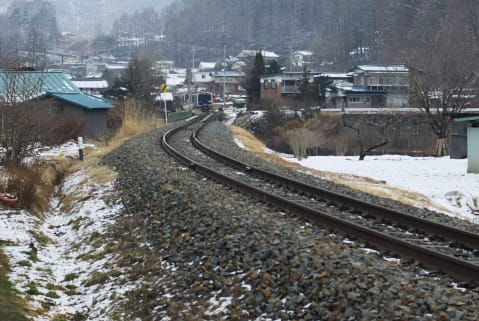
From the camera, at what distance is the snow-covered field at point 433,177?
703 inches

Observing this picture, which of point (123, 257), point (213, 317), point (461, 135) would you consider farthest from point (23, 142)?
point (461, 135)

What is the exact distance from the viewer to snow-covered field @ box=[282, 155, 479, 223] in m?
17.8

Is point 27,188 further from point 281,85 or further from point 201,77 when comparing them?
point 201,77

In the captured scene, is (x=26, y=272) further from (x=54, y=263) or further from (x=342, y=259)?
(x=342, y=259)

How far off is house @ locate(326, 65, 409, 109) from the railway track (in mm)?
64717

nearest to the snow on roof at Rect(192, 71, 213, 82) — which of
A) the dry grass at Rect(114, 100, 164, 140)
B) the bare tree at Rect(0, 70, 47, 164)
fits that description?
the dry grass at Rect(114, 100, 164, 140)

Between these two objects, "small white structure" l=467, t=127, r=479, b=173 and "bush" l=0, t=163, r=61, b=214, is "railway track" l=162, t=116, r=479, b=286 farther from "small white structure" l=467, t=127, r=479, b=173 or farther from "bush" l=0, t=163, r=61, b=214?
"small white structure" l=467, t=127, r=479, b=173

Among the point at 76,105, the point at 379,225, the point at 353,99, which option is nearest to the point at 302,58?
the point at 353,99

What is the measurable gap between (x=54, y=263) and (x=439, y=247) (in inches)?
232

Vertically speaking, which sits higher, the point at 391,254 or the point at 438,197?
the point at 391,254

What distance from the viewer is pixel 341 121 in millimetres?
59250

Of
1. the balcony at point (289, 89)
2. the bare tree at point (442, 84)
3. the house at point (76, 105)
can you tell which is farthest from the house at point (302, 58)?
the house at point (76, 105)

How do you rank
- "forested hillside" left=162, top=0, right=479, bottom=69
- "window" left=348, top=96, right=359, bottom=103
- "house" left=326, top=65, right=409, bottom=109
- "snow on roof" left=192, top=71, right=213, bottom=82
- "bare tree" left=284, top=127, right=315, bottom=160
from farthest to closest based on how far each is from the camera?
"snow on roof" left=192, top=71, right=213, bottom=82 < "forested hillside" left=162, top=0, right=479, bottom=69 < "window" left=348, top=96, right=359, bottom=103 < "house" left=326, top=65, right=409, bottom=109 < "bare tree" left=284, top=127, right=315, bottom=160

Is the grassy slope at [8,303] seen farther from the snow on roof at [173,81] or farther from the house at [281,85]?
the snow on roof at [173,81]
